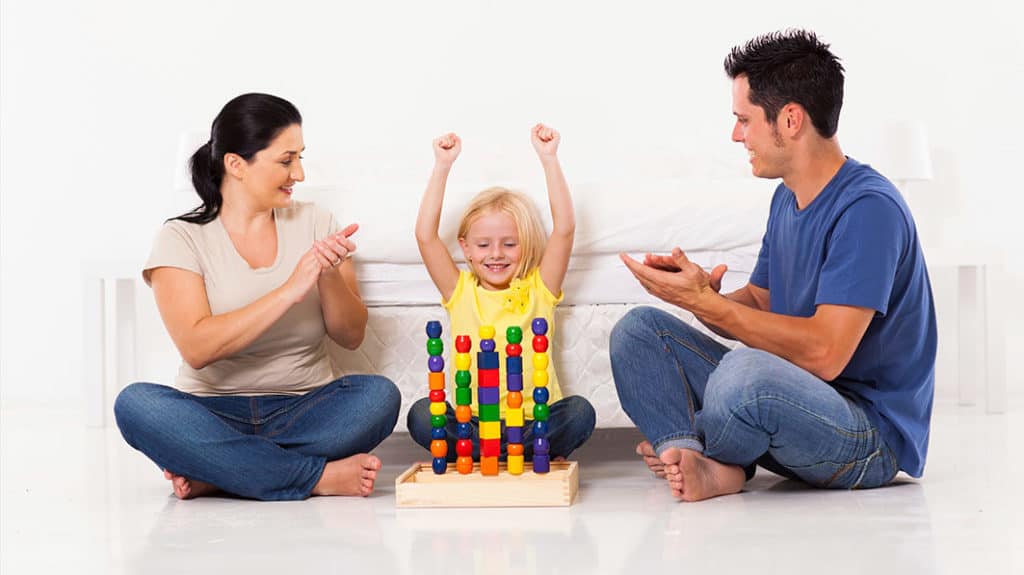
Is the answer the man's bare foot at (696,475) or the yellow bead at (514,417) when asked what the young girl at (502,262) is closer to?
the yellow bead at (514,417)

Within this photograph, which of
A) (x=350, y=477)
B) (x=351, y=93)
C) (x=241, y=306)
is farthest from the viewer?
(x=351, y=93)

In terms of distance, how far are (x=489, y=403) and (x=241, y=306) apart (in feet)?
1.71

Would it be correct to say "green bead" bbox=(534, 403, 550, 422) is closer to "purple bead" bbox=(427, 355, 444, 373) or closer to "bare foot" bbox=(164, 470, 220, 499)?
"purple bead" bbox=(427, 355, 444, 373)

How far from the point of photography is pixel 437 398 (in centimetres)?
218

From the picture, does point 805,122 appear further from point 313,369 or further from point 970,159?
point 970,159

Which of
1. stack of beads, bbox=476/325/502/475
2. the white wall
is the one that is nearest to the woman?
stack of beads, bbox=476/325/502/475

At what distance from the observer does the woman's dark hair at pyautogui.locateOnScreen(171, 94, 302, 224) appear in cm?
237

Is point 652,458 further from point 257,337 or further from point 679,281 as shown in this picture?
point 257,337

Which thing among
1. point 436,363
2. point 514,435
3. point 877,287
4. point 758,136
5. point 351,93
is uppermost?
point 351,93

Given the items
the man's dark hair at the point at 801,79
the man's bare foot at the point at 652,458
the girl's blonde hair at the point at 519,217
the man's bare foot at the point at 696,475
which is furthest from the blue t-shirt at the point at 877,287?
the girl's blonde hair at the point at 519,217

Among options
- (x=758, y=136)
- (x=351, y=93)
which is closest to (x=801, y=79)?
(x=758, y=136)

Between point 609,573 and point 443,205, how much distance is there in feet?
3.81

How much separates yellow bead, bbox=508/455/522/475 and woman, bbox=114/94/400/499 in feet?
0.85

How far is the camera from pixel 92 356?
3.37 meters
